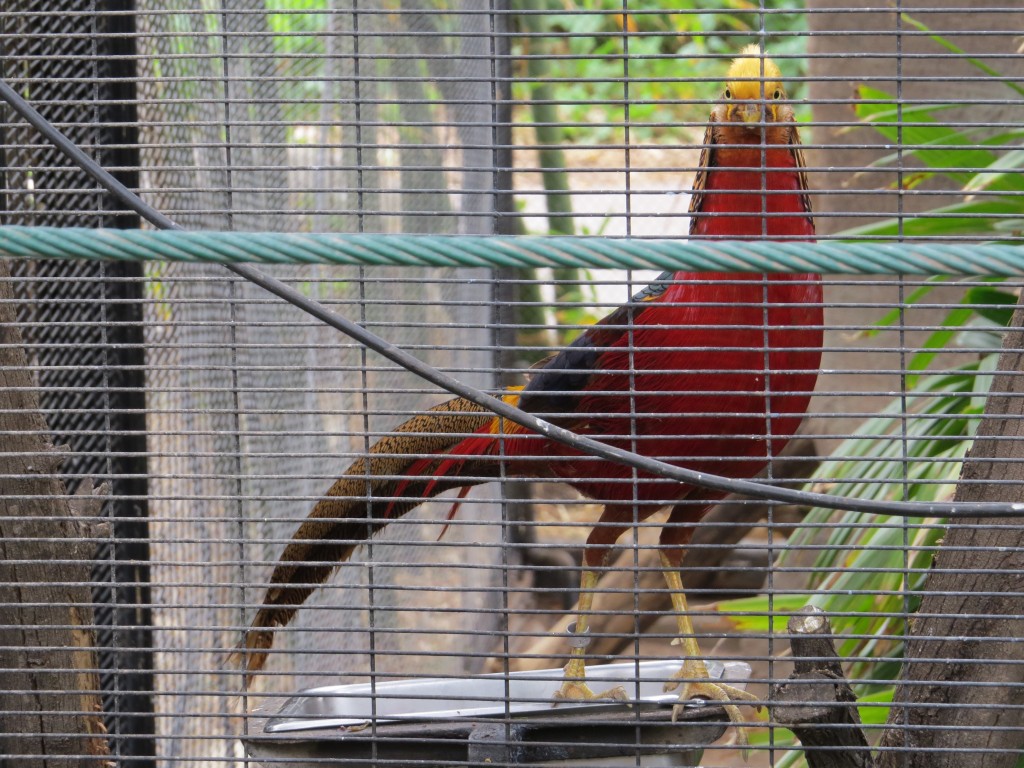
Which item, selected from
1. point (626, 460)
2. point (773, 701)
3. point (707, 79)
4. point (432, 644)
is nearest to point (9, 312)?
point (626, 460)

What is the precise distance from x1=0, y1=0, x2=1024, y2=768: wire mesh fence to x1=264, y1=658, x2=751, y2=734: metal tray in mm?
17

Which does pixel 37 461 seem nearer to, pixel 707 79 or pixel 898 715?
pixel 707 79

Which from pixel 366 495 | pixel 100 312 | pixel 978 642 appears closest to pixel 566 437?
pixel 366 495

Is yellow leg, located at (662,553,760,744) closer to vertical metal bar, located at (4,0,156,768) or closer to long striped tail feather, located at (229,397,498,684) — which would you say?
long striped tail feather, located at (229,397,498,684)

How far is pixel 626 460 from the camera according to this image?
4.83 feet

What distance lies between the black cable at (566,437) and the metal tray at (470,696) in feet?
1.72

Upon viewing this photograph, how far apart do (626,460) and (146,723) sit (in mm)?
1802

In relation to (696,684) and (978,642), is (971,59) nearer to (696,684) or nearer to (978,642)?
(978,642)

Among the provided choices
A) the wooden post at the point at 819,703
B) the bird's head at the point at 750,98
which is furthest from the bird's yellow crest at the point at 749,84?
the wooden post at the point at 819,703

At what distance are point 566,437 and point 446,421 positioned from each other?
0.80 m

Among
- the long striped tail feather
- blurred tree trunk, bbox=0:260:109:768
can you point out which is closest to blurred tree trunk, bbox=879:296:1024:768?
the long striped tail feather

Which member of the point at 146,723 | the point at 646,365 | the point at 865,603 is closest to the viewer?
the point at 646,365

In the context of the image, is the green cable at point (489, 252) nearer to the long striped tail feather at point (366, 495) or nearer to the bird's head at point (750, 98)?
the long striped tail feather at point (366, 495)

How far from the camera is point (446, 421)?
2264 mm
